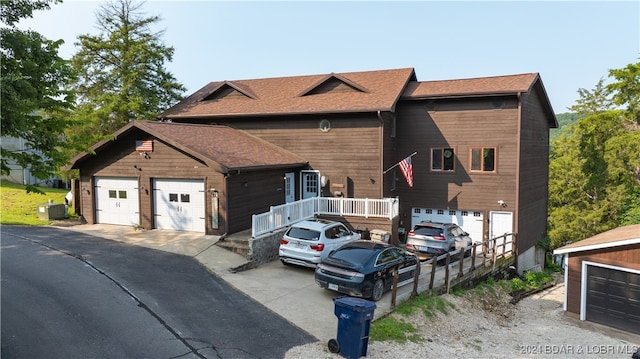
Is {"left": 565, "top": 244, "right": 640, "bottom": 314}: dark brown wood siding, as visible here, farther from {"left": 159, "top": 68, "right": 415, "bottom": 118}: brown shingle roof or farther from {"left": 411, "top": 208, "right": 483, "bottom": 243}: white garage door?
{"left": 159, "top": 68, "right": 415, "bottom": 118}: brown shingle roof

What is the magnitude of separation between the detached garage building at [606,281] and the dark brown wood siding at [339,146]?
8.96m

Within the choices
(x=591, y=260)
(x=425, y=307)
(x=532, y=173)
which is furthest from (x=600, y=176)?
(x=425, y=307)

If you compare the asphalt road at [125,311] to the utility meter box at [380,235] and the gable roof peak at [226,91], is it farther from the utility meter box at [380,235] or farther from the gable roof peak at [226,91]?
the gable roof peak at [226,91]

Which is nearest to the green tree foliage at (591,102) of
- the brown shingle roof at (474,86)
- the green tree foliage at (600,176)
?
the green tree foliage at (600,176)

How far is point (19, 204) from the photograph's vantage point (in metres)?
24.7

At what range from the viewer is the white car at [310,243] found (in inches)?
574

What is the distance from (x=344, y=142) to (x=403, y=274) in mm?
9804

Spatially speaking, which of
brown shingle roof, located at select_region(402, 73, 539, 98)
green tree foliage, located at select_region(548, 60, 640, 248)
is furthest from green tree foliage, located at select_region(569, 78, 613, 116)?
brown shingle roof, located at select_region(402, 73, 539, 98)

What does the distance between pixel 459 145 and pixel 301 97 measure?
880 centimetres

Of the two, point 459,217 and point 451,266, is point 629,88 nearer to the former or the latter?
point 459,217

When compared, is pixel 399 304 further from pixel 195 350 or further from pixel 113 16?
pixel 113 16

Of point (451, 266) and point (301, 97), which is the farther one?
point (301, 97)

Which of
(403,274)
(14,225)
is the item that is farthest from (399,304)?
(14,225)

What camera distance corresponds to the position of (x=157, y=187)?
62.0 feet
